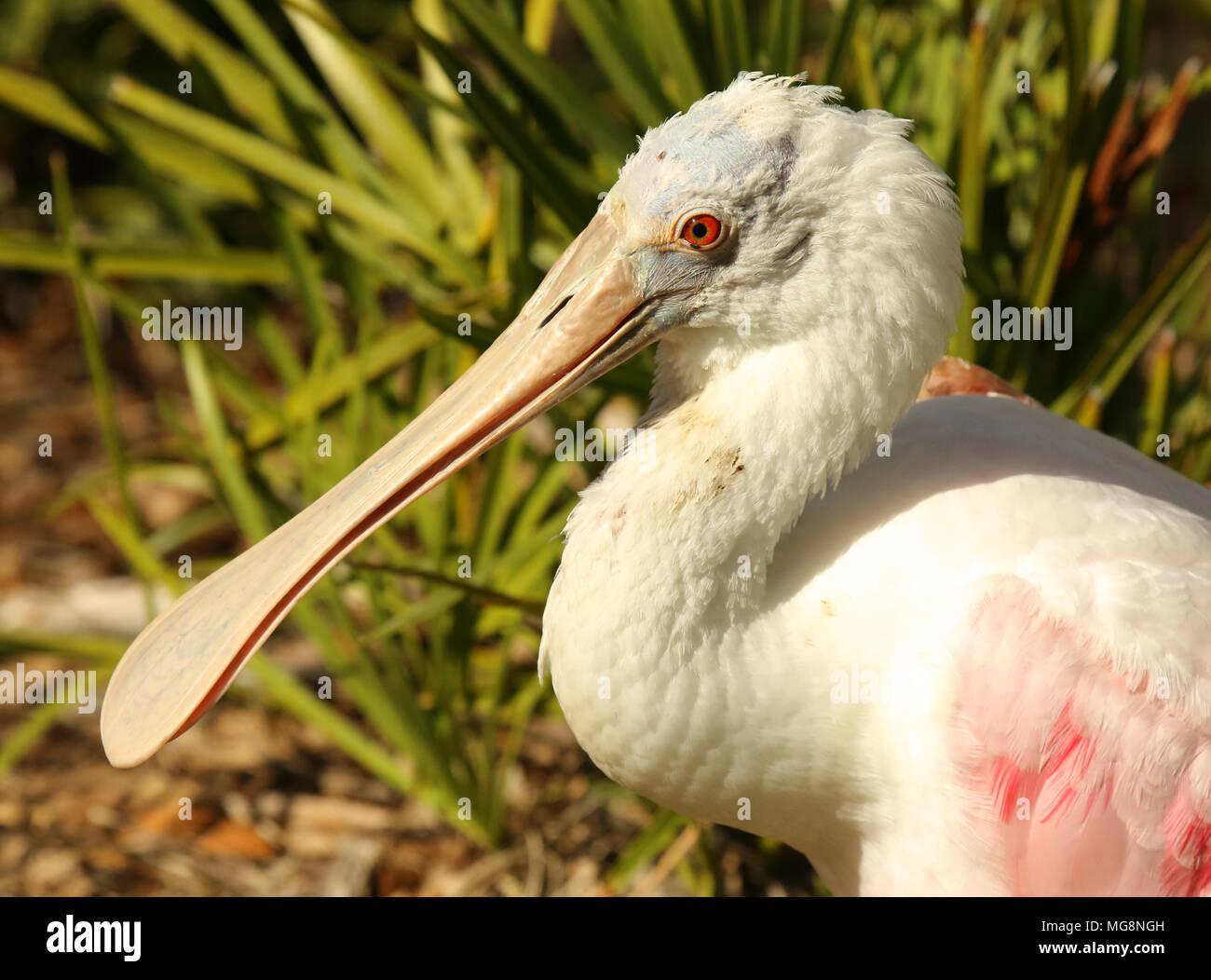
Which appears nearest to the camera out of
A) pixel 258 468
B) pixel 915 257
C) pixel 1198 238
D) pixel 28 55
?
pixel 915 257

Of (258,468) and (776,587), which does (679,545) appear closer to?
(776,587)

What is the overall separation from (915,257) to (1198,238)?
119 cm

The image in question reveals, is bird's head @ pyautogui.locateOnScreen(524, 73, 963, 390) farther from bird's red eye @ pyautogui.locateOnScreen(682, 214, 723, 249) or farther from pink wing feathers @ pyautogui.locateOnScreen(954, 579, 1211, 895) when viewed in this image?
pink wing feathers @ pyautogui.locateOnScreen(954, 579, 1211, 895)

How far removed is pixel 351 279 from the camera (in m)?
3.77

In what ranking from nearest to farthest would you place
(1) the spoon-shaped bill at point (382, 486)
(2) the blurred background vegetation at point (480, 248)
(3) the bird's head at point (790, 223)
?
(3) the bird's head at point (790, 223) < (1) the spoon-shaped bill at point (382, 486) < (2) the blurred background vegetation at point (480, 248)

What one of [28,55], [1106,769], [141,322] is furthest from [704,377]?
[28,55]

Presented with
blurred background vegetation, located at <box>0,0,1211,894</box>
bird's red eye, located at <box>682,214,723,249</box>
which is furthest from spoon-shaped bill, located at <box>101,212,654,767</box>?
blurred background vegetation, located at <box>0,0,1211,894</box>

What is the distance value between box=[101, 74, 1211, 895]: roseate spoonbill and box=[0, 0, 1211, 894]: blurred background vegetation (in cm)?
59

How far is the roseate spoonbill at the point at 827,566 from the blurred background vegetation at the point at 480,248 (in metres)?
0.59

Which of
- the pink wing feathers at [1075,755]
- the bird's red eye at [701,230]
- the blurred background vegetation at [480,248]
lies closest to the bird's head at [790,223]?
the bird's red eye at [701,230]

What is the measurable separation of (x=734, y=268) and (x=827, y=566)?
0.56m

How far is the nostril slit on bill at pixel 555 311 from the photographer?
92.4 inches

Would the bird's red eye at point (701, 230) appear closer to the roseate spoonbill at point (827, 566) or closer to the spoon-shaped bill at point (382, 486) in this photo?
the roseate spoonbill at point (827, 566)

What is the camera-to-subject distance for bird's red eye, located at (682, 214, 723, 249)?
224 centimetres
